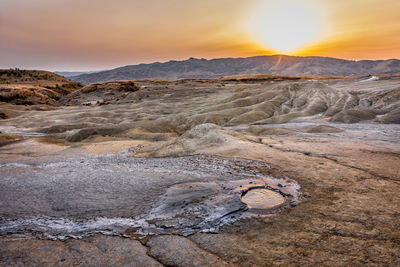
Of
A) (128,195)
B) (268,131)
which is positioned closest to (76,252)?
(128,195)

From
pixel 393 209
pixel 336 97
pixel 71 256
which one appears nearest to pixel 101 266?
pixel 71 256

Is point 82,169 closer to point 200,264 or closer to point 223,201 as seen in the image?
point 223,201

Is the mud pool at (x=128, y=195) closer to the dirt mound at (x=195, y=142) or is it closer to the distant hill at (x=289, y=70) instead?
the dirt mound at (x=195, y=142)

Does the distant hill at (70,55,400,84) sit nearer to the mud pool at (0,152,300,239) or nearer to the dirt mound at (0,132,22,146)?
the dirt mound at (0,132,22,146)

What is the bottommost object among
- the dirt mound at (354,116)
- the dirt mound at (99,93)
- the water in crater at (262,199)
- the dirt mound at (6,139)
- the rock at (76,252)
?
the dirt mound at (6,139)

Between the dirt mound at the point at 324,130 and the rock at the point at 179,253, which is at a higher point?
the dirt mound at the point at 324,130

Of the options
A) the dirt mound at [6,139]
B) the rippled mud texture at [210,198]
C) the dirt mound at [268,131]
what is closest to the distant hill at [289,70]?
the dirt mound at [6,139]

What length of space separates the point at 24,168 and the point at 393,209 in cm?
863

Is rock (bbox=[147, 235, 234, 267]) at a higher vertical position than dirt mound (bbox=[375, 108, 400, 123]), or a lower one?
lower

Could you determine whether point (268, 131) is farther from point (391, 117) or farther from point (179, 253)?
point (179, 253)

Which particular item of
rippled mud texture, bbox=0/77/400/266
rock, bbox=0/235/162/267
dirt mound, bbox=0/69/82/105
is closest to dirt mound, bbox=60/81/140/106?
dirt mound, bbox=0/69/82/105

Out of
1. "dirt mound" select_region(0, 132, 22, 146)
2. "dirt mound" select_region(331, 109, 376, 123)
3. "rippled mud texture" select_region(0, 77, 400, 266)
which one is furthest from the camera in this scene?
"dirt mound" select_region(331, 109, 376, 123)

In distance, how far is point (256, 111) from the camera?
17906 mm

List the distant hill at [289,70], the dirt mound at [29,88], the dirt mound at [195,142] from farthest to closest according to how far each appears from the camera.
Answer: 1. the distant hill at [289,70]
2. the dirt mound at [29,88]
3. the dirt mound at [195,142]
